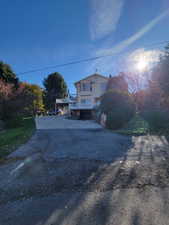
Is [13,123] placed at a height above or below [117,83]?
below

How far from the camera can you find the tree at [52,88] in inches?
1570

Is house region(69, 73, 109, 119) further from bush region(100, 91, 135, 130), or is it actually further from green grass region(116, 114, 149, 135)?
green grass region(116, 114, 149, 135)

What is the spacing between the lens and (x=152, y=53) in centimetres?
971

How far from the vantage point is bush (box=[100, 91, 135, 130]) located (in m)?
10.6

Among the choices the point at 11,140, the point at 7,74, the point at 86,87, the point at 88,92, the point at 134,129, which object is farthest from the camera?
the point at 86,87

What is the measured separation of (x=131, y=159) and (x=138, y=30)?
837 cm

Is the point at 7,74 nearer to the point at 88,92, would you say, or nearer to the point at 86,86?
the point at 86,86

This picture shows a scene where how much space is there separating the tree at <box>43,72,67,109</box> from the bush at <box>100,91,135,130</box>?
30775 millimetres

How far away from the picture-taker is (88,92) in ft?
75.3

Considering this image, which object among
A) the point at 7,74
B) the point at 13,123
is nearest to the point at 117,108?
the point at 13,123

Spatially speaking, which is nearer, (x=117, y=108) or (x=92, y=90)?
(x=117, y=108)

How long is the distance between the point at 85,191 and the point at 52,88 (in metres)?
40.4

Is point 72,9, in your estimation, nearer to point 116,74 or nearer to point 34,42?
point 34,42

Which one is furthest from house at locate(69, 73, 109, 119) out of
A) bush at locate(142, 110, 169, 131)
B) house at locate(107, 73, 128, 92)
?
bush at locate(142, 110, 169, 131)
